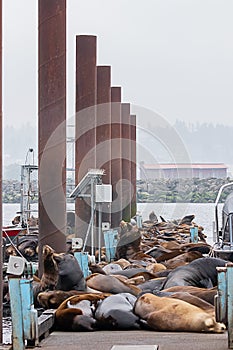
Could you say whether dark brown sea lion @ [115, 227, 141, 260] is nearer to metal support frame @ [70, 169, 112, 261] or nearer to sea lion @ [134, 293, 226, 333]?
metal support frame @ [70, 169, 112, 261]

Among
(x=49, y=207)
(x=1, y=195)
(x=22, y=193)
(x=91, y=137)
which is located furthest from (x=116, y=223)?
(x=1, y=195)

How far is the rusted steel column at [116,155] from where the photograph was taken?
29.3 metres

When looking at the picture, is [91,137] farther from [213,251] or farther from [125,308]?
[125,308]

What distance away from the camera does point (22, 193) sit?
2592cm

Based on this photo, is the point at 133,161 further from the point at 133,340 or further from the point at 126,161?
the point at 133,340

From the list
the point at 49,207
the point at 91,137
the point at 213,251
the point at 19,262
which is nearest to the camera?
the point at 19,262

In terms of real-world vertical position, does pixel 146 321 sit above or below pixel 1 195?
below

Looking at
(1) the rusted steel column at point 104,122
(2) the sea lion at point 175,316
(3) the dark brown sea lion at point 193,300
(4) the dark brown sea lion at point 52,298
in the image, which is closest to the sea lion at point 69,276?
(4) the dark brown sea lion at point 52,298

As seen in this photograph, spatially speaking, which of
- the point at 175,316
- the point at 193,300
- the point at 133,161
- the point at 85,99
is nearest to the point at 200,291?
the point at 193,300

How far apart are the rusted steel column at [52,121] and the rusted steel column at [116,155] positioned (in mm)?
13272

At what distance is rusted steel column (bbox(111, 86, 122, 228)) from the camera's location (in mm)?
29281

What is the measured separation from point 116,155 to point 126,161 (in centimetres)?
428

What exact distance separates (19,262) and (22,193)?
1793 cm

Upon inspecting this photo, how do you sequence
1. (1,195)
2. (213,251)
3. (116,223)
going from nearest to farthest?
(1,195)
(213,251)
(116,223)
